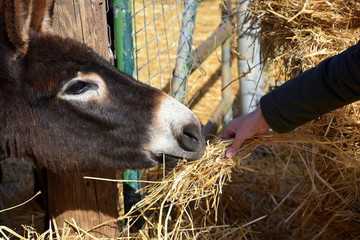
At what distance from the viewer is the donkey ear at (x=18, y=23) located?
2.36m

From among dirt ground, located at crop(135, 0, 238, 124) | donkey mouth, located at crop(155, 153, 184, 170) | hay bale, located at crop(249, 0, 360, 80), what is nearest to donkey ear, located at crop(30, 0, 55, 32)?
donkey mouth, located at crop(155, 153, 184, 170)

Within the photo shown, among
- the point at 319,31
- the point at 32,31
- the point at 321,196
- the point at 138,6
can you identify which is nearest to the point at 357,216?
the point at 321,196

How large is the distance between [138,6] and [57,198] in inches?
254

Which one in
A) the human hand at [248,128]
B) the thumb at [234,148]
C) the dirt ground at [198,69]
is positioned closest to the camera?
the human hand at [248,128]

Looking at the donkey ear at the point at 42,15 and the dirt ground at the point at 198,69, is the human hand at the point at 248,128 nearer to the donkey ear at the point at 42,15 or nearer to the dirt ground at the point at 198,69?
the donkey ear at the point at 42,15

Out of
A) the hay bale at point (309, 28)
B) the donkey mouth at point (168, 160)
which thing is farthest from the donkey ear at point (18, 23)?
the hay bale at point (309, 28)

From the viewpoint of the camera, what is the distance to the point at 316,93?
2408mm

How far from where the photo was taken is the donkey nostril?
2.56m

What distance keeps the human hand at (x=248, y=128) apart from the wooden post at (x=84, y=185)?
0.74 metres

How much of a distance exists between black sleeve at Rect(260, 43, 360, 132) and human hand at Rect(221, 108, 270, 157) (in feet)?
0.24

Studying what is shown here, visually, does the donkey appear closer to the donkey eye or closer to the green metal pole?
the donkey eye

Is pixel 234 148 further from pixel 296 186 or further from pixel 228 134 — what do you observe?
pixel 296 186

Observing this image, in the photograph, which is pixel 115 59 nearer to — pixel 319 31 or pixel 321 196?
pixel 319 31

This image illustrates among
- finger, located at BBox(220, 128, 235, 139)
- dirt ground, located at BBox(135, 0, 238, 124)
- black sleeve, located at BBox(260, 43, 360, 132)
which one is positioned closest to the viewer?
black sleeve, located at BBox(260, 43, 360, 132)
